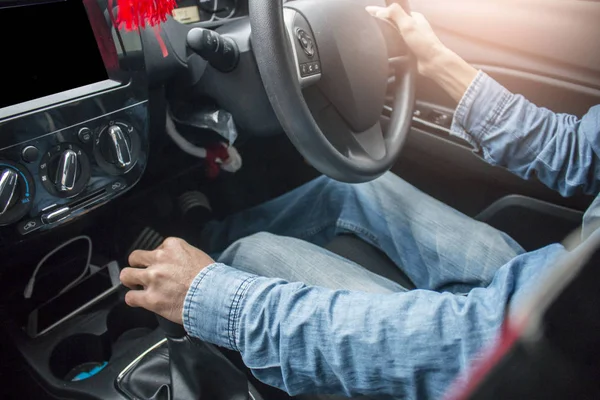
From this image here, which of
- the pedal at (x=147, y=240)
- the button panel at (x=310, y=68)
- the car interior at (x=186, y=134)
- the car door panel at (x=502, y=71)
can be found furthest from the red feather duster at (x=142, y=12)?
the car door panel at (x=502, y=71)

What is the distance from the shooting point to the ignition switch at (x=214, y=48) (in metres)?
0.78

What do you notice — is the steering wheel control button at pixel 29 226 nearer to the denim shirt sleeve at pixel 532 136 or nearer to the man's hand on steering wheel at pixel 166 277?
the man's hand on steering wheel at pixel 166 277

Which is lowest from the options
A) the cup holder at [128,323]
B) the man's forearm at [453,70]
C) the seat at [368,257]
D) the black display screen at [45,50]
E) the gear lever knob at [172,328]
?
the cup holder at [128,323]

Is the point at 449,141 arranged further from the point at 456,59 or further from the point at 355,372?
the point at 355,372

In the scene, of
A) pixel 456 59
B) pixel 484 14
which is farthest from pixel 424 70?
pixel 484 14

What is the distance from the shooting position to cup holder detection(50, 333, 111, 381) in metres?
0.90

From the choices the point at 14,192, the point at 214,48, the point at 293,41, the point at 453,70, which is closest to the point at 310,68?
the point at 293,41

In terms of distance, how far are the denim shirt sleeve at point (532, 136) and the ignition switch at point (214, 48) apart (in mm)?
469

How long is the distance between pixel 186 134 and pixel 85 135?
0.99 ft

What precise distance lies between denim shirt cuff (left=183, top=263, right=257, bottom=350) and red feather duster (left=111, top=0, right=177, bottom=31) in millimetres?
376

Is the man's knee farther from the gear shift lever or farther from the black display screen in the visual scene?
the black display screen

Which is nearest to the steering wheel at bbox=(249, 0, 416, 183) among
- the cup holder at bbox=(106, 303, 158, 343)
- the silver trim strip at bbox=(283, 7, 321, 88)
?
the silver trim strip at bbox=(283, 7, 321, 88)

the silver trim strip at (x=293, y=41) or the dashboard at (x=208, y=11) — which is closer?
the silver trim strip at (x=293, y=41)

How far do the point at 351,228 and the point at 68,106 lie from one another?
1.77ft
